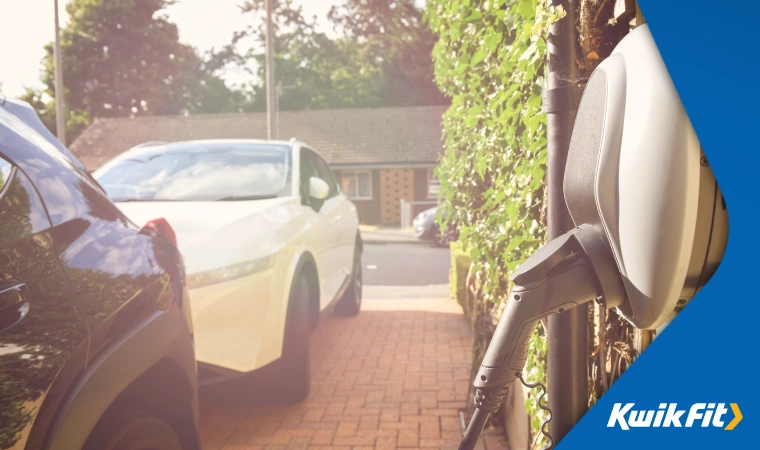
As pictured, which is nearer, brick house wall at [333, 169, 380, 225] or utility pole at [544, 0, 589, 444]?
utility pole at [544, 0, 589, 444]

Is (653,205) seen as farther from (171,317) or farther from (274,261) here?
(274,261)

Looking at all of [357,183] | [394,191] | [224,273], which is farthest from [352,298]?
[357,183]

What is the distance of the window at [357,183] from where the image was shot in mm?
25984

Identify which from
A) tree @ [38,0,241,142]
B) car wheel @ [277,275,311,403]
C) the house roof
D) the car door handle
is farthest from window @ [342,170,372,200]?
the car door handle

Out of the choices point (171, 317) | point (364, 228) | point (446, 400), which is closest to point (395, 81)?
point (364, 228)

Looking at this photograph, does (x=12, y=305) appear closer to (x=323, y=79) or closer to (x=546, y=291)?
(x=546, y=291)

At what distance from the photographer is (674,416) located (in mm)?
965

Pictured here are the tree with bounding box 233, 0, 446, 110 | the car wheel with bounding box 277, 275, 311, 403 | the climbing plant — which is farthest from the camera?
the tree with bounding box 233, 0, 446, 110

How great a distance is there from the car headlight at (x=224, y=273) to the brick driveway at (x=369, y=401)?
981 millimetres

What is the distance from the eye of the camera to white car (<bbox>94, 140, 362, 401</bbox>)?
10.9 ft

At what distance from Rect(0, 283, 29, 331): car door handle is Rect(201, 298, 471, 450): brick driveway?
251cm

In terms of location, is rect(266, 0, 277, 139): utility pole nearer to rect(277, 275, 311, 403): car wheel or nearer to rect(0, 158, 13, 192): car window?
rect(277, 275, 311, 403): car wheel

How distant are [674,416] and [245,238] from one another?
9.31 ft

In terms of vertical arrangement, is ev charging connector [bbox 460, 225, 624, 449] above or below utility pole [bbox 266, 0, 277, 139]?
below
